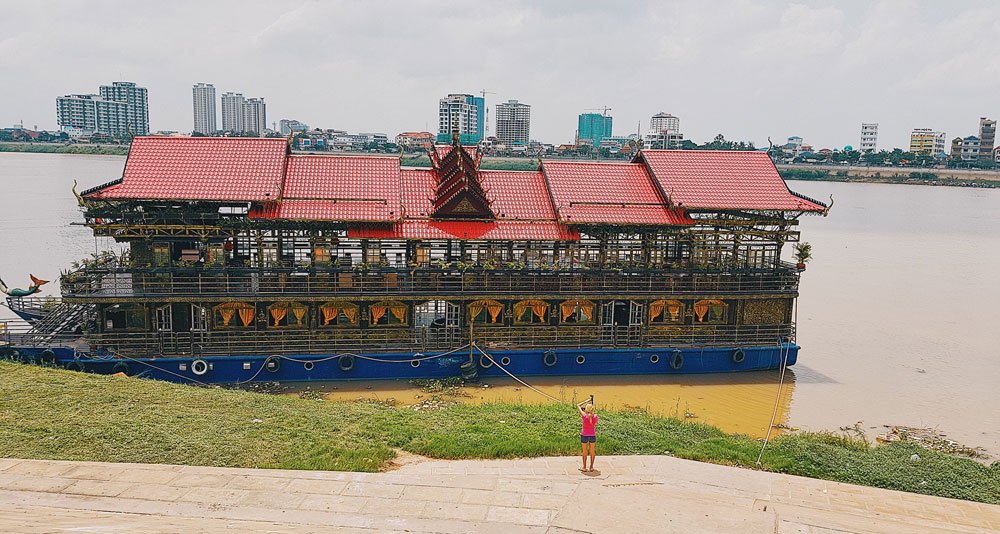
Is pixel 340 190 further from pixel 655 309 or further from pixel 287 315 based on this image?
pixel 655 309

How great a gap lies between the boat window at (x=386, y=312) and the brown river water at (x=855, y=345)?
219 centimetres

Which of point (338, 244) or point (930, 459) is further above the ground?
point (338, 244)

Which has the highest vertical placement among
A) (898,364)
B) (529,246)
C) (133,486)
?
(529,246)

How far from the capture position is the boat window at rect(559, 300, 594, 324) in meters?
26.2

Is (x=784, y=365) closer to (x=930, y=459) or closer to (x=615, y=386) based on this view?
(x=615, y=386)

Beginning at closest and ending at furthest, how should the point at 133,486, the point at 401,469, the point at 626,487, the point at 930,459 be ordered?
the point at 133,486 < the point at 626,487 < the point at 401,469 < the point at 930,459

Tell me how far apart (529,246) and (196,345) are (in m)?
12.2

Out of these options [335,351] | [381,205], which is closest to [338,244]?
[381,205]

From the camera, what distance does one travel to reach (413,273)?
25.1m

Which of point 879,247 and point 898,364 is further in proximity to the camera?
point 879,247

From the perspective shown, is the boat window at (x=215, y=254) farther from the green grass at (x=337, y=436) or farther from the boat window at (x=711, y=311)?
the boat window at (x=711, y=311)

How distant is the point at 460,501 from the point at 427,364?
12.3 metres

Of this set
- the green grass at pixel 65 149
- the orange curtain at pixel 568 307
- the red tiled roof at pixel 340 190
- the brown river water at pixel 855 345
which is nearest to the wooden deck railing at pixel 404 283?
the orange curtain at pixel 568 307

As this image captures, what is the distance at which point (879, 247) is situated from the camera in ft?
211
